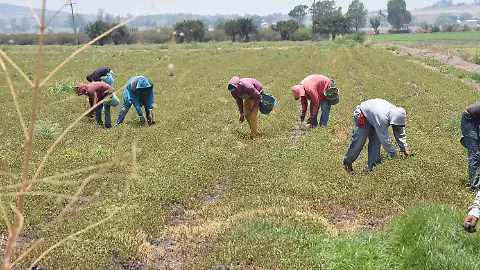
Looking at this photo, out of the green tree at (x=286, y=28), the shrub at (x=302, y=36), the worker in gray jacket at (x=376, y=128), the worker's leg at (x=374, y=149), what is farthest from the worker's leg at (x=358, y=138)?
the shrub at (x=302, y=36)

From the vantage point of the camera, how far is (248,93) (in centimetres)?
1036

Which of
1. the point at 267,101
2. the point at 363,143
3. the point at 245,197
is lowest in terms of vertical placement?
the point at 245,197

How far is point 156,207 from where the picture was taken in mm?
6734

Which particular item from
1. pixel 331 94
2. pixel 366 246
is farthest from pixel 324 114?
pixel 366 246

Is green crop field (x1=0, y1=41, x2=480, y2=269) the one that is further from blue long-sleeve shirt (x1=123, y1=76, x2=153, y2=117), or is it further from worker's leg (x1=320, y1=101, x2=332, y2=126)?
blue long-sleeve shirt (x1=123, y1=76, x2=153, y2=117)

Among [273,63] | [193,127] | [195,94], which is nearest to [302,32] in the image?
[273,63]

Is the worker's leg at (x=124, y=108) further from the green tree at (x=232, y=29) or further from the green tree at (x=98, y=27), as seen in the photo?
the green tree at (x=232, y=29)

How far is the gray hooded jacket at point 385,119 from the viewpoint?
24.6ft

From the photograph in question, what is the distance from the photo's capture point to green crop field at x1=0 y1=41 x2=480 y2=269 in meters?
5.02

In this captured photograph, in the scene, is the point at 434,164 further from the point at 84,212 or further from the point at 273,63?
the point at 273,63

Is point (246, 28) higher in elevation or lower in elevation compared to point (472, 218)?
higher

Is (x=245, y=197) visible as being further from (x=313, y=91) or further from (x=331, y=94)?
(x=331, y=94)

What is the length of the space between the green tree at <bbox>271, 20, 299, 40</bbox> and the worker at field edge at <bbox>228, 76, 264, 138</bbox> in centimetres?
8271

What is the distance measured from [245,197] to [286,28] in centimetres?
8678
